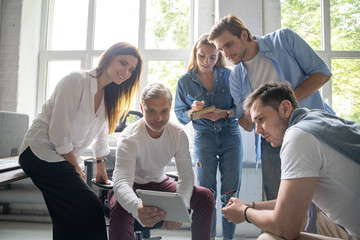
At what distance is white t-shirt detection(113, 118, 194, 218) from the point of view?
1.36m

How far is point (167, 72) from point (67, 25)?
4.75 ft

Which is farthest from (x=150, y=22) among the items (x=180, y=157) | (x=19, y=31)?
(x=180, y=157)

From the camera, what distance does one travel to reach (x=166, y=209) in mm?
1137

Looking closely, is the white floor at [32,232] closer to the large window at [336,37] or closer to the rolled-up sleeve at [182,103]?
the rolled-up sleeve at [182,103]

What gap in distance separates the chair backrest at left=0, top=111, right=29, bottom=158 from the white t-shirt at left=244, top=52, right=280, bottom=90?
84.8 inches

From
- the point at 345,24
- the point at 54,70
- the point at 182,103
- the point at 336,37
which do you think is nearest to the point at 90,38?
the point at 54,70

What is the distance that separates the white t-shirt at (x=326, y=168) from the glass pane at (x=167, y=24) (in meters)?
2.39

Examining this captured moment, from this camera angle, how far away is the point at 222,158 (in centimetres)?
179

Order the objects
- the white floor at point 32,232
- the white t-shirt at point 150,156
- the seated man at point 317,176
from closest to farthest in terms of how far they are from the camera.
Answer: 1. the seated man at point 317,176
2. the white t-shirt at point 150,156
3. the white floor at point 32,232

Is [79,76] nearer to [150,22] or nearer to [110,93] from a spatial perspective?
[110,93]

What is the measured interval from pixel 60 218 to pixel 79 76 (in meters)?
0.76

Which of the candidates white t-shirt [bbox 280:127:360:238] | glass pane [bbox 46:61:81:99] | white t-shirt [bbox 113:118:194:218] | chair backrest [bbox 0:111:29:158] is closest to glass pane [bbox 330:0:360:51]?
white t-shirt [bbox 113:118:194:218]

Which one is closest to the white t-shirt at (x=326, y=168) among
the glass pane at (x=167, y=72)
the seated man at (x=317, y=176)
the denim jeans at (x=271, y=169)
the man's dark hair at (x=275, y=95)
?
the seated man at (x=317, y=176)

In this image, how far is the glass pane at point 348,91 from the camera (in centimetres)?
283
